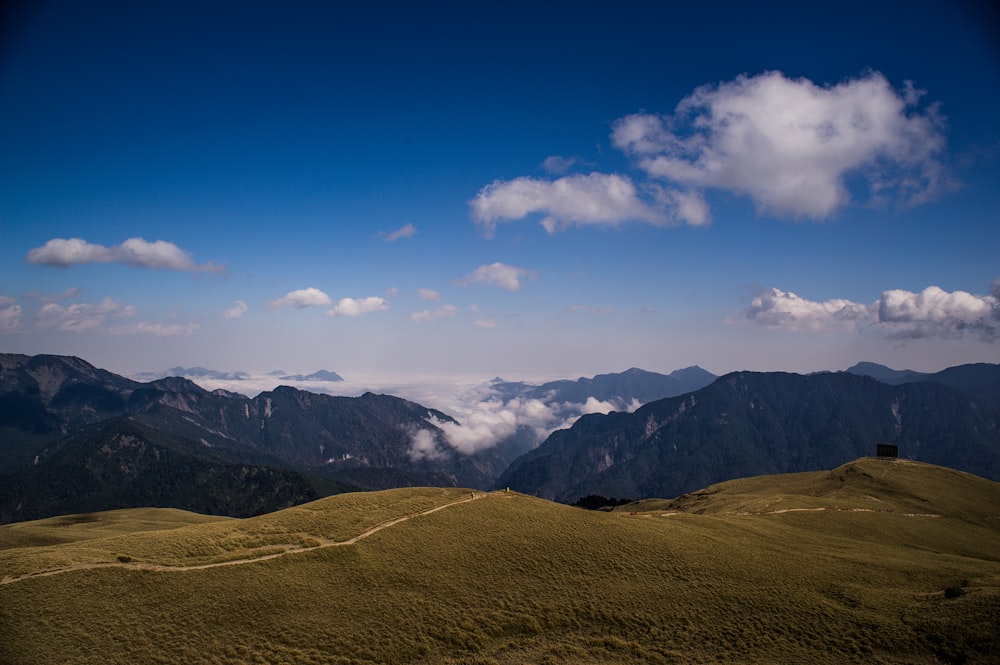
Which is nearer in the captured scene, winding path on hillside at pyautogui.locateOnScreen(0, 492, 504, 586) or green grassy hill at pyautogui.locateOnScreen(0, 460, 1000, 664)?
green grassy hill at pyautogui.locateOnScreen(0, 460, 1000, 664)

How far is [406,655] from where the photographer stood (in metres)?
42.6

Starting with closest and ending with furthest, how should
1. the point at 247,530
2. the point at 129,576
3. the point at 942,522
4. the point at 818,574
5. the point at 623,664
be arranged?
the point at 623,664 → the point at 129,576 → the point at 818,574 → the point at 247,530 → the point at 942,522

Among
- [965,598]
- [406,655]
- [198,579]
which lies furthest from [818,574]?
[198,579]

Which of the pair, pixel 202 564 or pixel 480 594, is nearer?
pixel 480 594

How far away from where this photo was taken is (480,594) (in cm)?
5209

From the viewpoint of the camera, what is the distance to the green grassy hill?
42562mm

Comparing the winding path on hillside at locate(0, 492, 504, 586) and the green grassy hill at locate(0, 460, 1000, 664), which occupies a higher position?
the winding path on hillside at locate(0, 492, 504, 586)

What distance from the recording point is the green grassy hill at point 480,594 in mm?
42562

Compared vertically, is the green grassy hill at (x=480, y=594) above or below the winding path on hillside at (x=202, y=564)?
below

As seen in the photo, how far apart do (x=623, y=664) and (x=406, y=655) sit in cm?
1848

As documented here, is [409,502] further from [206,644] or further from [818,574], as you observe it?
[818,574]

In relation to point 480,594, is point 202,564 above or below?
above

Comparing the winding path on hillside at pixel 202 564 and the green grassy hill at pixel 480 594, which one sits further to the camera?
the winding path on hillside at pixel 202 564

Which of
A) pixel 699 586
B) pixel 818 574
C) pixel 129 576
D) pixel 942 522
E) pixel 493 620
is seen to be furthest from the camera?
pixel 942 522
